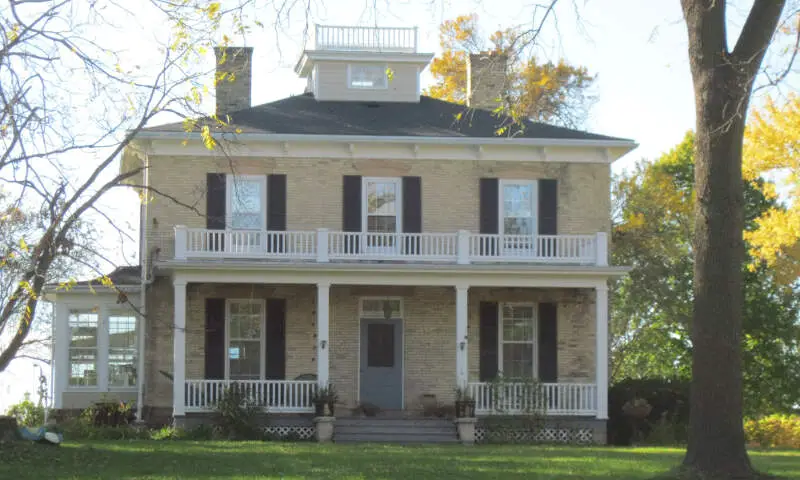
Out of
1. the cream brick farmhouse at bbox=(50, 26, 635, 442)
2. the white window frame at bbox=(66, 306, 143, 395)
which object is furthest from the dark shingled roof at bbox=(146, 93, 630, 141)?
the white window frame at bbox=(66, 306, 143, 395)

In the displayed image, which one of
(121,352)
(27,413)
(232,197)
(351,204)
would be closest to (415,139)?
(351,204)

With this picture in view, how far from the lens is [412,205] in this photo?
28141mm

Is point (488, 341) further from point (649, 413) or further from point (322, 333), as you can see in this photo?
point (322, 333)

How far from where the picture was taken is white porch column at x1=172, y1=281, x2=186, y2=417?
2577 cm

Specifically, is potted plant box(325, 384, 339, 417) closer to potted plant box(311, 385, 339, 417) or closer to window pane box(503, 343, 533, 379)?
potted plant box(311, 385, 339, 417)

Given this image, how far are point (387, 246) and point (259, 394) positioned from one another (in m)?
4.10

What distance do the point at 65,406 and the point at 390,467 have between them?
12.5 metres

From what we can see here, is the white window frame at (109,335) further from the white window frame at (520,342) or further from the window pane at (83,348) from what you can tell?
the white window frame at (520,342)

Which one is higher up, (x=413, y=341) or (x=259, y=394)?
(x=413, y=341)

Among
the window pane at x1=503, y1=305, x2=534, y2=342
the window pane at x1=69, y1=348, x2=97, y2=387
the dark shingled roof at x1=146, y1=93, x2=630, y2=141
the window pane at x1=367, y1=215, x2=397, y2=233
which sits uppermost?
the dark shingled roof at x1=146, y1=93, x2=630, y2=141

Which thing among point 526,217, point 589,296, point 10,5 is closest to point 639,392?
point 589,296

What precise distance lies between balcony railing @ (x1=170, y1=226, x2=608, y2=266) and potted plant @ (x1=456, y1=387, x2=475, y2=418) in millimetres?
2768

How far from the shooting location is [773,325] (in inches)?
1420

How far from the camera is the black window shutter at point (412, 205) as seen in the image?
2811cm
